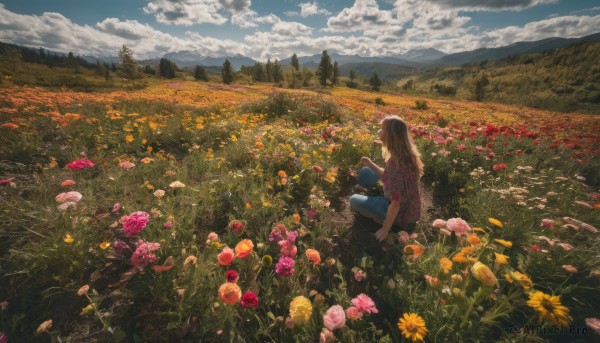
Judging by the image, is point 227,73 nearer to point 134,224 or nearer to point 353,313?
point 134,224

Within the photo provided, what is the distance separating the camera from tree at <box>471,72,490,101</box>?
5225 centimetres

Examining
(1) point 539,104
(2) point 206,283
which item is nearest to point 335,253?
(2) point 206,283

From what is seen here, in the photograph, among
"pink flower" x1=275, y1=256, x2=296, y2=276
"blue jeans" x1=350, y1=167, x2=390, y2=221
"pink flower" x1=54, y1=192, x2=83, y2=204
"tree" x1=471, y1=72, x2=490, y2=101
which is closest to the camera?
"pink flower" x1=275, y1=256, x2=296, y2=276

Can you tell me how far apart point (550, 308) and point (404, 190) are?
184cm

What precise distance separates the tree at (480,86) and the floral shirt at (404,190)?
64623mm

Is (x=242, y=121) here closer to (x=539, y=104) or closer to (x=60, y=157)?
(x=60, y=157)

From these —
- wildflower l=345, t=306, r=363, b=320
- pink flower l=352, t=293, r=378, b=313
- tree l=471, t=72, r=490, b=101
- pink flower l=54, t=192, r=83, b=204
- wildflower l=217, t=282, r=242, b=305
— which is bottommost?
wildflower l=345, t=306, r=363, b=320

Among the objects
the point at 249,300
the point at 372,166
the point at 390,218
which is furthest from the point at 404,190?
the point at 249,300

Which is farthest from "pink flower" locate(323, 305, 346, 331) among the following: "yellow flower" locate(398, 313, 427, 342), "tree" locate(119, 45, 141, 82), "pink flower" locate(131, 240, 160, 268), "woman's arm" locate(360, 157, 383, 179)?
"tree" locate(119, 45, 141, 82)

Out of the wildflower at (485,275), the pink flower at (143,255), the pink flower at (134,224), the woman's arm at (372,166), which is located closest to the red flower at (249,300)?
the pink flower at (143,255)

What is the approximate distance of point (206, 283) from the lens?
2.07 metres

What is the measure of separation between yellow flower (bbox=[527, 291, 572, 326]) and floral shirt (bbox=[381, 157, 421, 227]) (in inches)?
67.4

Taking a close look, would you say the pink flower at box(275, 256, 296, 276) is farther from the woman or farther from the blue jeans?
the blue jeans

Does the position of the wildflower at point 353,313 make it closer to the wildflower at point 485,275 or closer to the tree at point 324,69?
the wildflower at point 485,275
